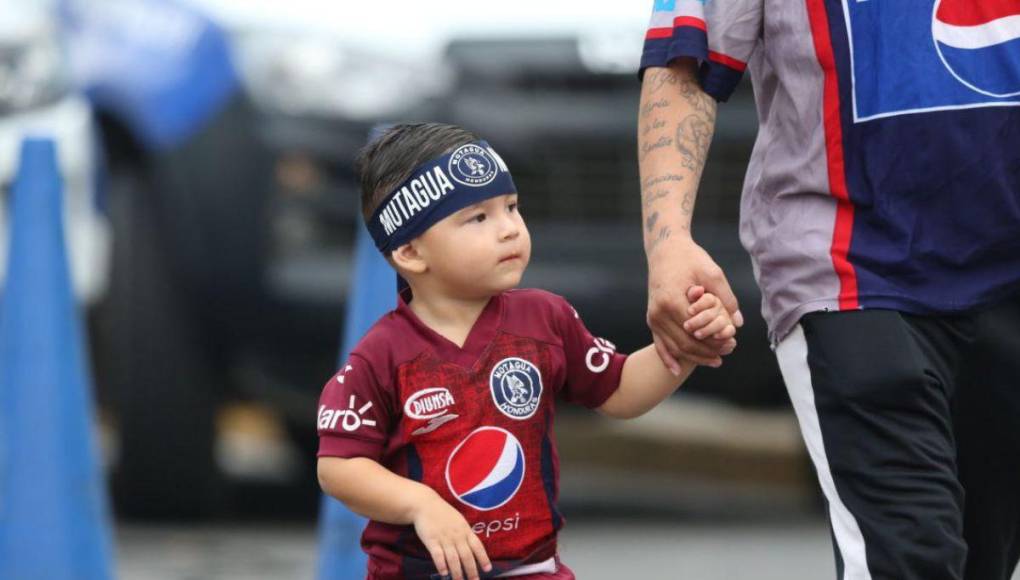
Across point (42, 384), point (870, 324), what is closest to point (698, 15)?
point (870, 324)

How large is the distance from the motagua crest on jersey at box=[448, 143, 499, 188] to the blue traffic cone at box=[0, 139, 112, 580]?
2233 millimetres

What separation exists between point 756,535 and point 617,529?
1.43 feet

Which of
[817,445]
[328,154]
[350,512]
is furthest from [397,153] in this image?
[328,154]

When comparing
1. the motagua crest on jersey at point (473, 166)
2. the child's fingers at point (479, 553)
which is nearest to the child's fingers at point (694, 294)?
the motagua crest on jersey at point (473, 166)

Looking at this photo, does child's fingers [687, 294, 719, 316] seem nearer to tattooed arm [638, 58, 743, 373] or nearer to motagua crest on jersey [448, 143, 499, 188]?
tattooed arm [638, 58, 743, 373]

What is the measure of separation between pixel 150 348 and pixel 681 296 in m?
3.57

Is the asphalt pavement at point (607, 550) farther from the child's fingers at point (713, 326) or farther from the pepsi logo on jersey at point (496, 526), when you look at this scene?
the child's fingers at point (713, 326)

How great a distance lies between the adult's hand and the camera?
9.91ft

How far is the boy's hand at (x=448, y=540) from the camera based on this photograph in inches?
116

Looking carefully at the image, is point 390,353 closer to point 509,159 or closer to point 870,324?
point 870,324

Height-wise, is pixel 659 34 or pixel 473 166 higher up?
pixel 659 34

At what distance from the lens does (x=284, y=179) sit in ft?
20.2

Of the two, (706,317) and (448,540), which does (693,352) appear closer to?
(706,317)

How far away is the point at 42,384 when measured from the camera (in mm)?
5145
